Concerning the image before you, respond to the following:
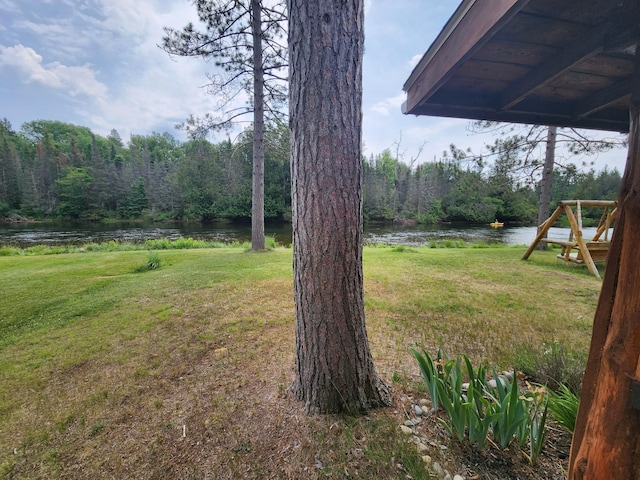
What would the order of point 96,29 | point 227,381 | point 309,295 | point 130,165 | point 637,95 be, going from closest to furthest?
point 637,95, point 309,295, point 227,381, point 96,29, point 130,165

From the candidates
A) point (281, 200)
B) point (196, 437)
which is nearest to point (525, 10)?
point (196, 437)

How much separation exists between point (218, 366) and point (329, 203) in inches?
56.9

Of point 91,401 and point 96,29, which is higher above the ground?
point 96,29

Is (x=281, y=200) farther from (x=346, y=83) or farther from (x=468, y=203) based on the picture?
(x=346, y=83)

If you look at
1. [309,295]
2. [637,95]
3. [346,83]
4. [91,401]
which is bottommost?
[91,401]

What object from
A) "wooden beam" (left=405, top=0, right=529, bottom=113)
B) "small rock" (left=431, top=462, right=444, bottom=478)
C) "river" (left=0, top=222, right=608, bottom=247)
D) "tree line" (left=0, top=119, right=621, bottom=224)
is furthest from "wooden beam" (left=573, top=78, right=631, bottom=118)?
"tree line" (left=0, top=119, right=621, bottom=224)

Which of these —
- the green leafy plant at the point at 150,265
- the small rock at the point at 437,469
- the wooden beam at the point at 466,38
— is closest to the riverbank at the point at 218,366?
the small rock at the point at 437,469

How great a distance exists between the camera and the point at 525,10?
94 cm

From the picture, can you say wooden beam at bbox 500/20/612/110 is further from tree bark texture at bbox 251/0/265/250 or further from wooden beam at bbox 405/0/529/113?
tree bark texture at bbox 251/0/265/250

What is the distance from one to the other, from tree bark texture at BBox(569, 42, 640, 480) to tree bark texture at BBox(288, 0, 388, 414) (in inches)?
33.2

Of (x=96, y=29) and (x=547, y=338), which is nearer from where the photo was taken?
(x=547, y=338)

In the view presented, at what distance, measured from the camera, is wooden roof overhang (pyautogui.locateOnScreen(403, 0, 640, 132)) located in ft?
3.04

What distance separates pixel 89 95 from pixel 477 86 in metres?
45.2

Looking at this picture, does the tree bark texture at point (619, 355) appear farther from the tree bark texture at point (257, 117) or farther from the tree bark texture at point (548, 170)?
the tree bark texture at point (548, 170)
